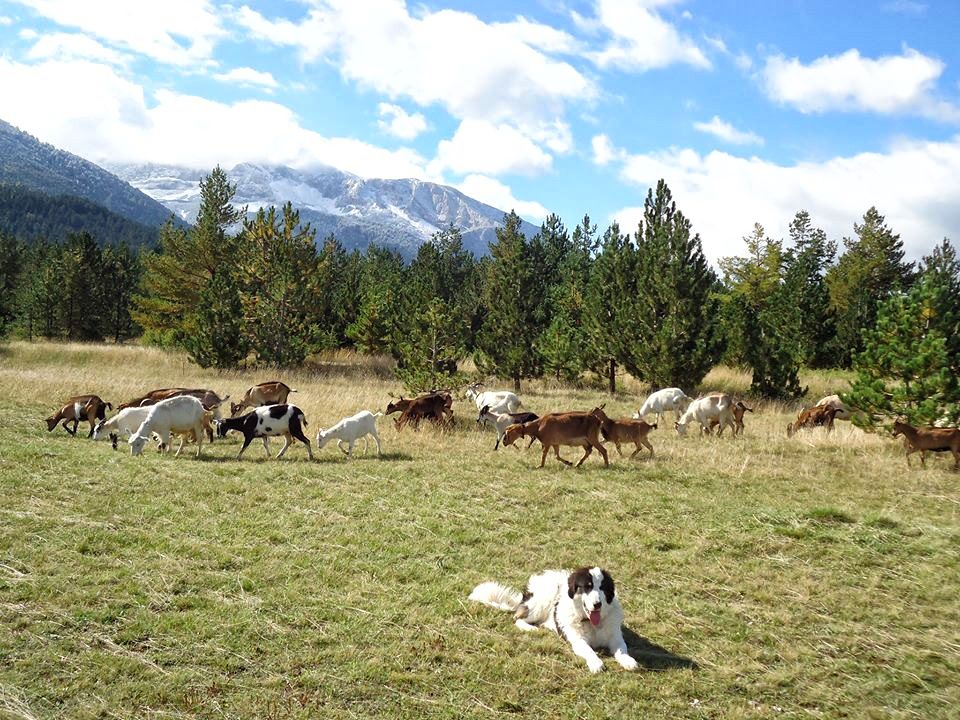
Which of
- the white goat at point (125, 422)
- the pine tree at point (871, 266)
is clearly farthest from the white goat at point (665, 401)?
the pine tree at point (871, 266)

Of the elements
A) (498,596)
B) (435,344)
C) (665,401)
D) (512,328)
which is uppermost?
(512,328)

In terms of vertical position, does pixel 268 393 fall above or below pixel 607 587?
below

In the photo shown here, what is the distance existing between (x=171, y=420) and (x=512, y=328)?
18.3 m

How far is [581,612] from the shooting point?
5738 mm

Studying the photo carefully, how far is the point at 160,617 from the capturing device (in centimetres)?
591

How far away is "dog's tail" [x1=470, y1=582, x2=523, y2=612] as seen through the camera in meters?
6.53

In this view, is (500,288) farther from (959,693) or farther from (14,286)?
(14,286)

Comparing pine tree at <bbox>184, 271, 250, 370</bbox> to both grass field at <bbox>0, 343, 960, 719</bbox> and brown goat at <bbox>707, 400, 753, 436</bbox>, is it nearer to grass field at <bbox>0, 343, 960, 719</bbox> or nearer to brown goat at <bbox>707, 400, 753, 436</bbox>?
grass field at <bbox>0, 343, 960, 719</bbox>

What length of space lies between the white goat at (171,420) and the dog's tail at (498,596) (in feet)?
31.0

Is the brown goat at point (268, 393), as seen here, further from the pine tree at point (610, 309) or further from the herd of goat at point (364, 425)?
the pine tree at point (610, 309)

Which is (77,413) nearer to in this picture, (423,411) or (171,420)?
(171,420)

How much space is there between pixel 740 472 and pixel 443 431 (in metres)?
7.82

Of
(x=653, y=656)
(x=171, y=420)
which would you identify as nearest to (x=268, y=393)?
(x=171, y=420)

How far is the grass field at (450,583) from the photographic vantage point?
496 centimetres
